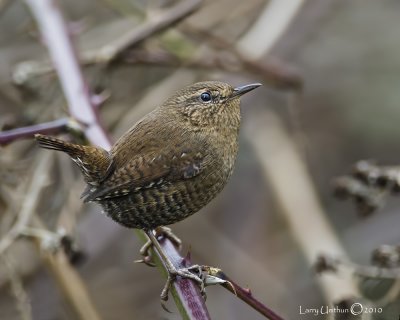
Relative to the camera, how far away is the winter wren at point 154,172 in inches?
113

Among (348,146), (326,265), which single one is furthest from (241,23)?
(326,265)

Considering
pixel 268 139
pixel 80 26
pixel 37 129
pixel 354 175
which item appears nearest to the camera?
pixel 37 129

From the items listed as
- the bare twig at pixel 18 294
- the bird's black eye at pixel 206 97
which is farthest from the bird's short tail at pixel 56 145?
the bird's black eye at pixel 206 97

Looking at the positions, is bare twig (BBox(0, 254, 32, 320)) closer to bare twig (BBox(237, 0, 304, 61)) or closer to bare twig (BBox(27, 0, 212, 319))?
bare twig (BBox(27, 0, 212, 319))

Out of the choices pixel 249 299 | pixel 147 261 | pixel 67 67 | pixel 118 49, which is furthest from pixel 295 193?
pixel 249 299

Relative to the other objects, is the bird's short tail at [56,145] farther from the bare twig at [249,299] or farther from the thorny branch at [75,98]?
the bare twig at [249,299]

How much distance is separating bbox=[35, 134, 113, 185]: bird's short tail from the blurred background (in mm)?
476

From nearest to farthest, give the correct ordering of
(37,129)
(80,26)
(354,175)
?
(37,129) → (354,175) → (80,26)

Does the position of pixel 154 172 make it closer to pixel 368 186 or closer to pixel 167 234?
pixel 167 234

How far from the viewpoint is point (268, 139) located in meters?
4.64

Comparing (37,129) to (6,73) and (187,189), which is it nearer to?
(187,189)

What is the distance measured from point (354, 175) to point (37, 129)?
4.43ft

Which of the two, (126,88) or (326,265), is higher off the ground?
(126,88)

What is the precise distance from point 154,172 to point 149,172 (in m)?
0.02
